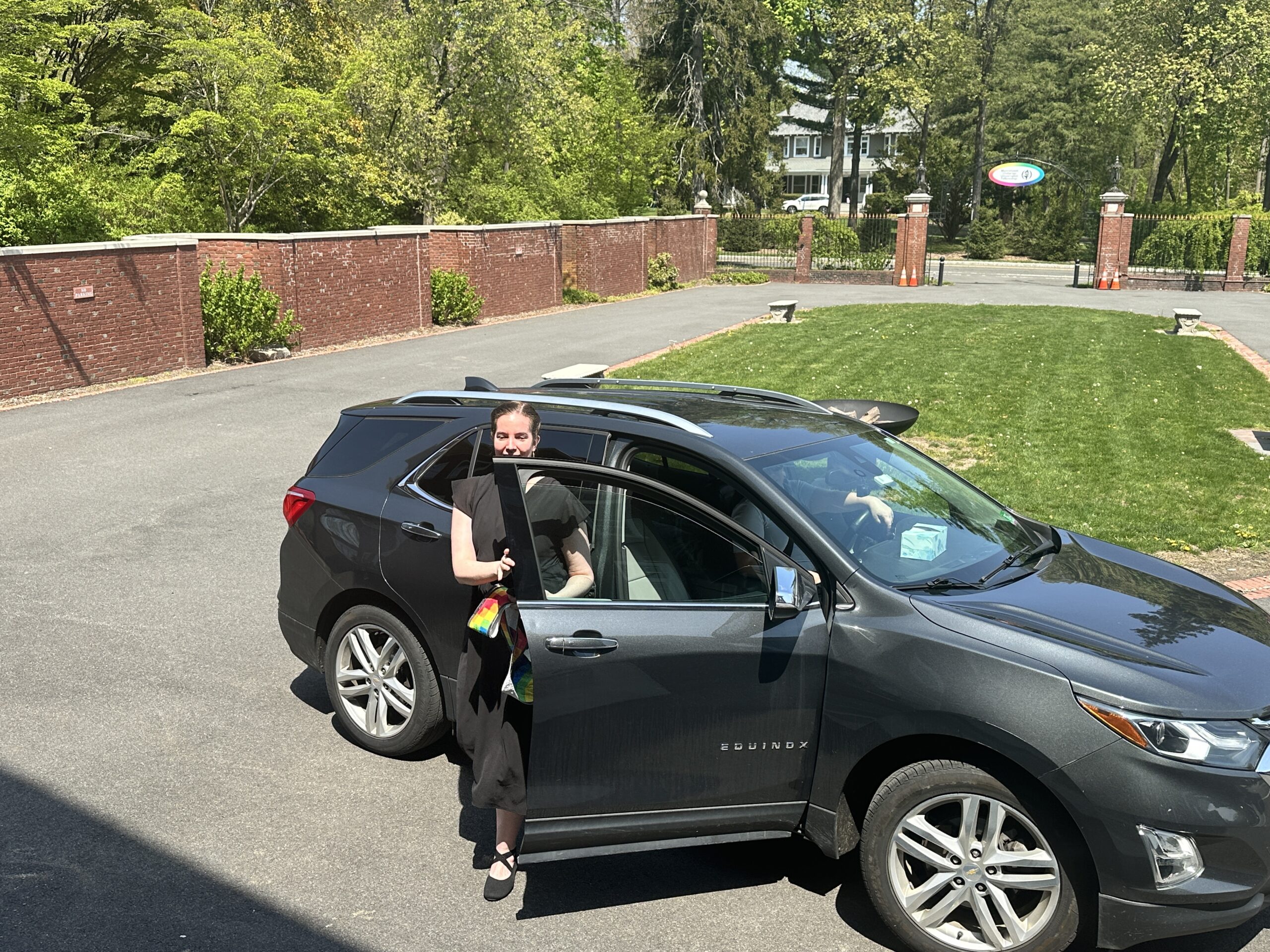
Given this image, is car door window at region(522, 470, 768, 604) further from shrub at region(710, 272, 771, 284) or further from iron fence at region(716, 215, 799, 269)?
iron fence at region(716, 215, 799, 269)

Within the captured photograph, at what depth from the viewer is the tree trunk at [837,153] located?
64.2m

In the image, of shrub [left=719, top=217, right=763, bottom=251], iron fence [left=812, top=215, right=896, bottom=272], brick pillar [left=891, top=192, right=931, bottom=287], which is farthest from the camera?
shrub [left=719, top=217, right=763, bottom=251]

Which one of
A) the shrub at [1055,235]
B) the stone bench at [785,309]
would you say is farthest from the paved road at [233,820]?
the shrub at [1055,235]

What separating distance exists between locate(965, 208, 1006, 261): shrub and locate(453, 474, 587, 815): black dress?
56.9 m

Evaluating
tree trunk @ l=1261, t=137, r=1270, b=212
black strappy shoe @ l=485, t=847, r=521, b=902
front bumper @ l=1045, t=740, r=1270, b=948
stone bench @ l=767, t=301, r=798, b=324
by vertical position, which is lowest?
stone bench @ l=767, t=301, r=798, b=324

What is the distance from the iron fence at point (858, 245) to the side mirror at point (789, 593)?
3873 cm

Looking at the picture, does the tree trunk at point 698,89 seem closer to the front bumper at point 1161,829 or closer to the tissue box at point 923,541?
A: the tissue box at point 923,541

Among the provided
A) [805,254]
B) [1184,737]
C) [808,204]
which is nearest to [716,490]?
[1184,737]

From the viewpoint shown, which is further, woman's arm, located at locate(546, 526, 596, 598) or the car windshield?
the car windshield

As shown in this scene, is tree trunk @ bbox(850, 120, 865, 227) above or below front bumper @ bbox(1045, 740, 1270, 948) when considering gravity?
above

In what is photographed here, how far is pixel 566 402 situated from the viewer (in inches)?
200

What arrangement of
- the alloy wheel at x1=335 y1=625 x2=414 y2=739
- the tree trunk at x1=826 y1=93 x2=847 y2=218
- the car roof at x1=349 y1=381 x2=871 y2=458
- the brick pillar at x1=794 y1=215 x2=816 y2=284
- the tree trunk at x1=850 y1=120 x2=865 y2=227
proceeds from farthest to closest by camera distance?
the tree trunk at x1=850 y1=120 x2=865 y2=227
the tree trunk at x1=826 y1=93 x2=847 y2=218
the brick pillar at x1=794 y1=215 x2=816 y2=284
the alloy wheel at x1=335 y1=625 x2=414 y2=739
the car roof at x1=349 y1=381 x2=871 y2=458

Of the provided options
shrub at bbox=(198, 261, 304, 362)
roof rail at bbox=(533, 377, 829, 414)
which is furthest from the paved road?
shrub at bbox=(198, 261, 304, 362)

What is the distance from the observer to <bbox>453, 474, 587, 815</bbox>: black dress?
163 inches
